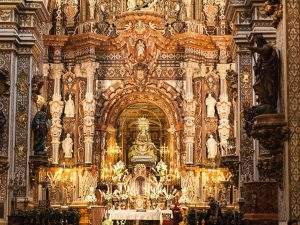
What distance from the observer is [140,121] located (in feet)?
91.2

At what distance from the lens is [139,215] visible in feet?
76.2

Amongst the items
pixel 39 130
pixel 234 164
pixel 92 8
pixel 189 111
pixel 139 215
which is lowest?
pixel 139 215

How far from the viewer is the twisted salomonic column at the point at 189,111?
1046 inches

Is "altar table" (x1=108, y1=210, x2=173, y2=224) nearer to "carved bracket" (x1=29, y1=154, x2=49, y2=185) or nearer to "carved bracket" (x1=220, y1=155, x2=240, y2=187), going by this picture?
"carved bracket" (x1=29, y1=154, x2=49, y2=185)

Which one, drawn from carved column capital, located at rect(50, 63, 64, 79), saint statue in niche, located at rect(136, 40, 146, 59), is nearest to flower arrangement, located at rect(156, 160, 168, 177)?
saint statue in niche, located at rect(136, 40, 146, 59)

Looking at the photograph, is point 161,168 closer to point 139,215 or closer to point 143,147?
point 143,147

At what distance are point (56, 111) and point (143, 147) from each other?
381cm

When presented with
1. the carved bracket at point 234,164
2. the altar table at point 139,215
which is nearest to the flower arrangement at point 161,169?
the altar table at point 139,215

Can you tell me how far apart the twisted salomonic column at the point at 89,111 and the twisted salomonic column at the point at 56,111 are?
3.37 ft

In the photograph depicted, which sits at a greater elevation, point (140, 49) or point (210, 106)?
point (140, 49)

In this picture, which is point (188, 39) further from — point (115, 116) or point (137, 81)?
point (115, 116)

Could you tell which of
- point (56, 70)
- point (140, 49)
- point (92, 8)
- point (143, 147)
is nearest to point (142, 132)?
point (143, 147)

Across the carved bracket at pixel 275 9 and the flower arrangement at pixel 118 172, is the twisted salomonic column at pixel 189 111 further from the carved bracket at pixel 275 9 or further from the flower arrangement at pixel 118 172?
the carved bracket at pixel 275 9

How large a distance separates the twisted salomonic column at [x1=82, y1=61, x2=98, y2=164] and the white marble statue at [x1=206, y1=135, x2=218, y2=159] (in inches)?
182
